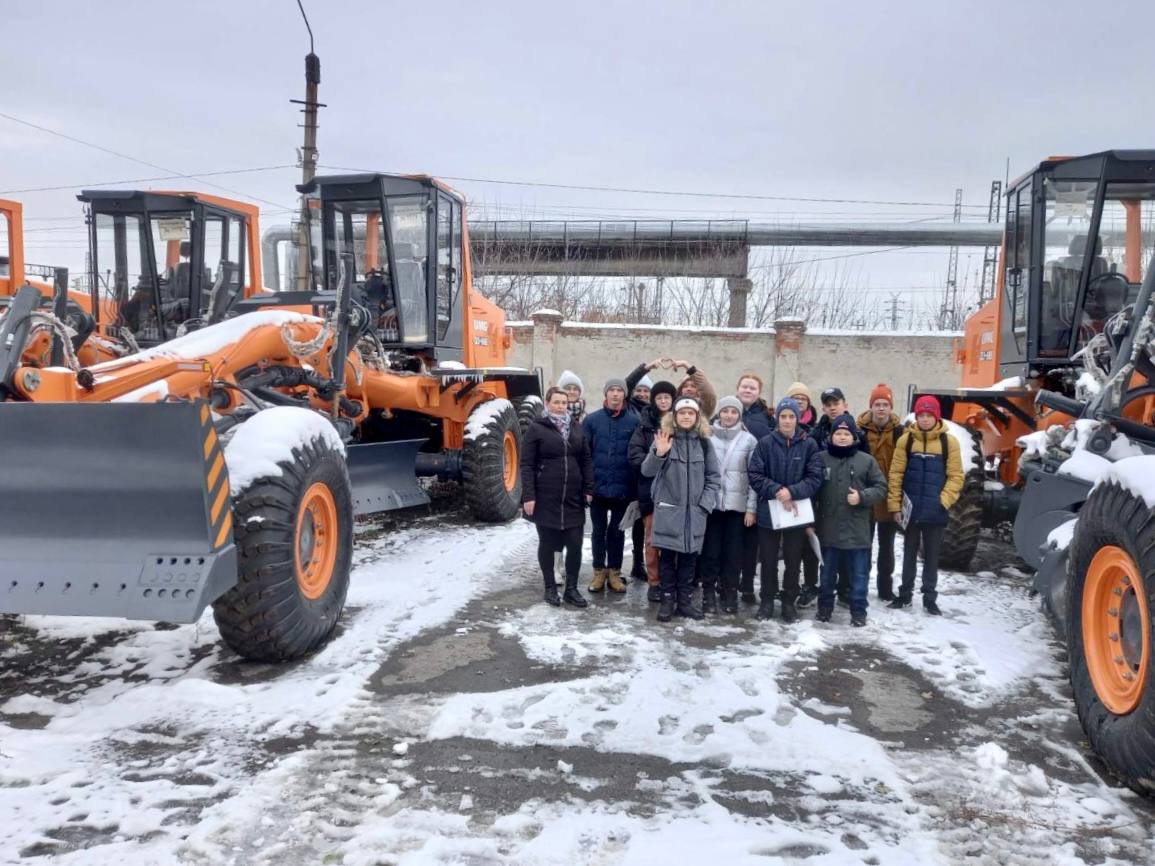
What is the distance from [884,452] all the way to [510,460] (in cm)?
429

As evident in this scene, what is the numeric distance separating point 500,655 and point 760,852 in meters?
2.10

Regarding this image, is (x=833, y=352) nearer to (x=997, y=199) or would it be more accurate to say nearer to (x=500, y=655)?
(x=500, y=655)

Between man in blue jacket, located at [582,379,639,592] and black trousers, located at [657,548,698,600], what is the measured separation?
608 millimetres

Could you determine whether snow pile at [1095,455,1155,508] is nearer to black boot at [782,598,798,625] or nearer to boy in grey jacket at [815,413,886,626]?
boy in grey jacket at [815,413,886,626]

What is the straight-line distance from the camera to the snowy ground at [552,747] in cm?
285

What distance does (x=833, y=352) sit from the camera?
16797mm

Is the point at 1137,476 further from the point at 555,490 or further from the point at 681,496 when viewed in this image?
the point at 555,490

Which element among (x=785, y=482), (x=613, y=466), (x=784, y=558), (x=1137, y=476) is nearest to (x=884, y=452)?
(x=785, y=482)

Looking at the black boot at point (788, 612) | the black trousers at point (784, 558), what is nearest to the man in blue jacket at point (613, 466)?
the black trousers at point (784, 558)

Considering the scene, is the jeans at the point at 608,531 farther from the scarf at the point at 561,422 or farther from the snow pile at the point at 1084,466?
the snow pile at the point at 1084,466

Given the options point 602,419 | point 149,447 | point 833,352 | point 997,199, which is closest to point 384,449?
point 602,419

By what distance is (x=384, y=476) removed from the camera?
24.6 ft

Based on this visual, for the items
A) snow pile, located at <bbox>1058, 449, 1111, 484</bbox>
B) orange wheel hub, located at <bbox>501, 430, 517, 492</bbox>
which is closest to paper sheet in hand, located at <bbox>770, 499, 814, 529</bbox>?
snow pile, located at <bbox>1058, 449, 1111, 484</bbox>

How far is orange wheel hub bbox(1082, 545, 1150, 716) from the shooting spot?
3.33 m
